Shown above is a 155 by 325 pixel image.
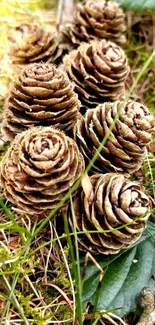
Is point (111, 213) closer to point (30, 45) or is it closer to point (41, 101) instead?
point (41, 101)

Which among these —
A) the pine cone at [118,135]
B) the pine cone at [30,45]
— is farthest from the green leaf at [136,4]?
the pine cone at [118,135]

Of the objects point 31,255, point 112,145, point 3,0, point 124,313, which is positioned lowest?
point 124,313

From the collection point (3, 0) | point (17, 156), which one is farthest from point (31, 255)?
point (3, 0)

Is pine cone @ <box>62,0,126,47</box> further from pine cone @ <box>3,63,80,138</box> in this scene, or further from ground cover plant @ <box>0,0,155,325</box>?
pine cone @ <box>3,63,80,138</box>

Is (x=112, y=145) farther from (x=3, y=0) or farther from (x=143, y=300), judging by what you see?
(x=3, y=0)

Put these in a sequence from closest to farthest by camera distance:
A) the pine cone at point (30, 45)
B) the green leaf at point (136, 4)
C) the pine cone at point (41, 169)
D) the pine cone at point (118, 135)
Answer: the pine cone at point (41, 169) → the pine cone at point (118, 135) → the pine cone at point (30, 45) → the green leaf at point (136, 4)

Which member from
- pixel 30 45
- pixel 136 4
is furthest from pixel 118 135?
pixel 136 4

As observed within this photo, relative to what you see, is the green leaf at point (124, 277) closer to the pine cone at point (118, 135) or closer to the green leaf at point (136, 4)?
the pine cone at point (118, 135)
